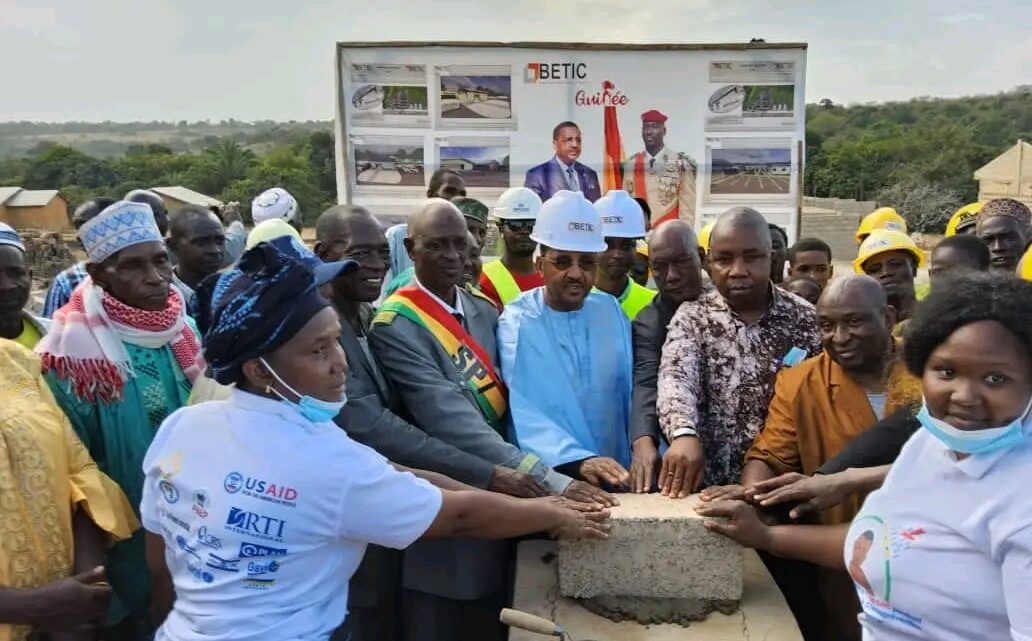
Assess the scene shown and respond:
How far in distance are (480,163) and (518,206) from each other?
5.63 feet

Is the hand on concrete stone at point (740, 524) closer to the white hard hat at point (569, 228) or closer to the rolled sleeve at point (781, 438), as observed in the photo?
the rolled sleeve at point (781, 438)

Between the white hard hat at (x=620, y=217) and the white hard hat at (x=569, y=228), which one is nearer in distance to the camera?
the white hard hat at (x=569, y=228)

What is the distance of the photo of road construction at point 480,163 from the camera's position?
7043 millimetres

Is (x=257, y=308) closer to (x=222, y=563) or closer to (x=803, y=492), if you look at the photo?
(x=222, y=563)

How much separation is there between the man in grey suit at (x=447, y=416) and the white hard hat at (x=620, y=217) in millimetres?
1342

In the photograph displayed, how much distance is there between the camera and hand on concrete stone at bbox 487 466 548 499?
269 centimetres

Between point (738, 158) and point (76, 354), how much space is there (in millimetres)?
5529

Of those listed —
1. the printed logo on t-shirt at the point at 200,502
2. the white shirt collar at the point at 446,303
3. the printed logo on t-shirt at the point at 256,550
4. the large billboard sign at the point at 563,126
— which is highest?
the large billboard sign at the point at 563,126

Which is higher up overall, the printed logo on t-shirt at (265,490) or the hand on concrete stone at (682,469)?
the printed logo on t-shirt at (265,490)

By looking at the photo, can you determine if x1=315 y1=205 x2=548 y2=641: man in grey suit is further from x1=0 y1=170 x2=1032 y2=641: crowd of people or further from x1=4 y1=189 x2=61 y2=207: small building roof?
x1=4 y1=189 x2=61 y2=207: small building roof

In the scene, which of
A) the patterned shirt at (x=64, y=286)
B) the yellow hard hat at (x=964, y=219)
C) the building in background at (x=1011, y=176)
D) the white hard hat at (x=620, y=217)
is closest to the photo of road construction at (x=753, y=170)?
the yellow hard hat at (x=964, y=219)

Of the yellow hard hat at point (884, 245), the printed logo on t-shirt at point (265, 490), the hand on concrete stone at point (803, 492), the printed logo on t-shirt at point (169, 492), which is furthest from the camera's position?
the yellow hard hat at point (884, 245)

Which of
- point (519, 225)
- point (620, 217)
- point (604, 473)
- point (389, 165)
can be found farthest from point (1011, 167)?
point (604, 473)

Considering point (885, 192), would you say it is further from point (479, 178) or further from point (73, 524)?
point (73, 524)
